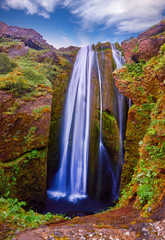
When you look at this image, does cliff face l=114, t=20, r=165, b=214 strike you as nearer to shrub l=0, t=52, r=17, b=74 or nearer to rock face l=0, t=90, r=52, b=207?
rock face l=0, t=90, r=52, b=207

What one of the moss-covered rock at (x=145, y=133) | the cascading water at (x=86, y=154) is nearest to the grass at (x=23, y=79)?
the cascading water at (x=86, y=154)

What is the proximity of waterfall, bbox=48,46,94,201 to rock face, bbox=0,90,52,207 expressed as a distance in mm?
1892

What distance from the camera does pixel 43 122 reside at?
6.45 m

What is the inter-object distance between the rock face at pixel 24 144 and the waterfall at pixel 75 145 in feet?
6.21

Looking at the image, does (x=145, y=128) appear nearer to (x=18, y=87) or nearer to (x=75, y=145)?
(x=75, y=145)

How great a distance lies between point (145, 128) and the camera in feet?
19.2

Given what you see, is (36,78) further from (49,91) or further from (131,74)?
(131,74)

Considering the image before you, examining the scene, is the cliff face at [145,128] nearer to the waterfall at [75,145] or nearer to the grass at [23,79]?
the waterfall at [75,145]

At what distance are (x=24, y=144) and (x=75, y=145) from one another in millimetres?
3676

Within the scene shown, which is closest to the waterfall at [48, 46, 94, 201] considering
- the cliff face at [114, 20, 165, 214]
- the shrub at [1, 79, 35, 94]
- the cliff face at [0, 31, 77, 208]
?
the cliff face at [0, 31, 77, 208]

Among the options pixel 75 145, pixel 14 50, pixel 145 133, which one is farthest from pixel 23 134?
pixel 14 50

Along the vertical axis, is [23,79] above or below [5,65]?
below

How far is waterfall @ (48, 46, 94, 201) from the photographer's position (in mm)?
8195

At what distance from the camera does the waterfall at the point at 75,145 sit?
820 cm
